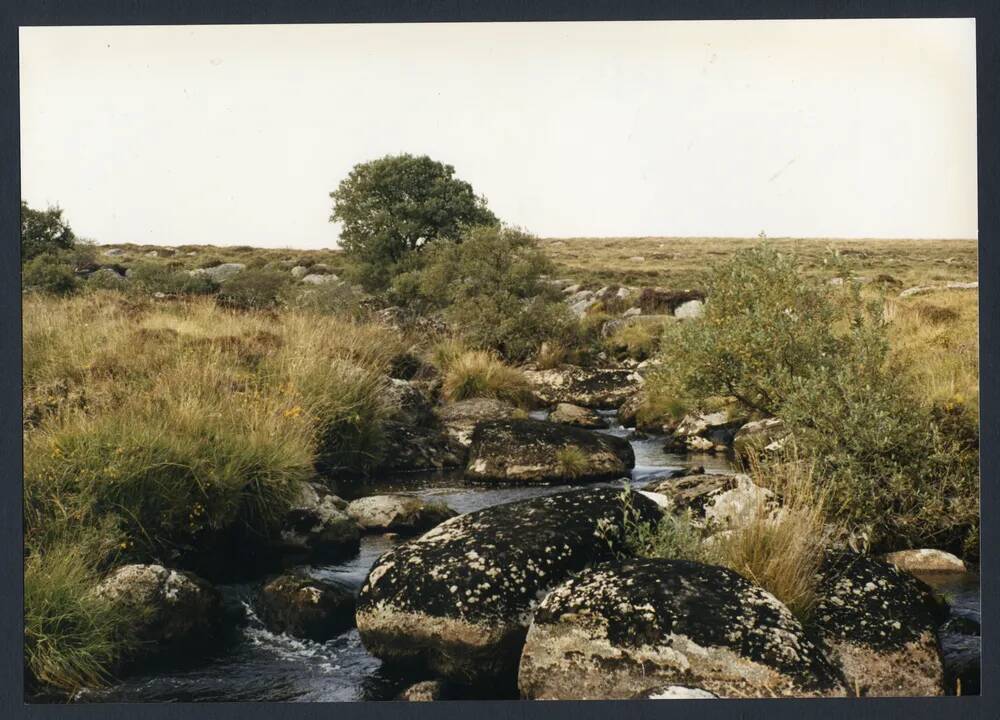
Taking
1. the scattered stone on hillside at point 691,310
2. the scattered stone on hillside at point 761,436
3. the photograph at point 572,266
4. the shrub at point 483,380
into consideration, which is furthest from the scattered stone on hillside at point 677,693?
the shrub at point 483,380

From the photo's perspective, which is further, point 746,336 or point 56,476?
point 746,336

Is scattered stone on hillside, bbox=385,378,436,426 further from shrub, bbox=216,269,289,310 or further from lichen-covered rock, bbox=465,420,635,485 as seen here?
shrub, bbox=216,269,289,310

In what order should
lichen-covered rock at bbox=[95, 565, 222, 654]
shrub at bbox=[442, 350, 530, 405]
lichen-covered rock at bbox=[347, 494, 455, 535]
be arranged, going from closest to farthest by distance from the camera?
lichen-covered rock at bbox=[95, 565, 222, 654]
lichen-covered rock at bbox=[347, 494, 455, 535]
shrub at bbox=[442, 350, 530, 405]

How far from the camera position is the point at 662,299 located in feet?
29.0

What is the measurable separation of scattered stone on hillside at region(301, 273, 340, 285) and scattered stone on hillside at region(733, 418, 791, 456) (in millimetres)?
3613

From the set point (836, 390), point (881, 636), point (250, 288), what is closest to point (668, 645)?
point (881, 636)

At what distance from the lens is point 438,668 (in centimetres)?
523

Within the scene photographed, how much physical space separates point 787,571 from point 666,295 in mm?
3715

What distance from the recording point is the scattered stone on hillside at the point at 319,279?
322 inches

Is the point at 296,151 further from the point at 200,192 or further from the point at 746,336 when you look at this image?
the point at 746,336

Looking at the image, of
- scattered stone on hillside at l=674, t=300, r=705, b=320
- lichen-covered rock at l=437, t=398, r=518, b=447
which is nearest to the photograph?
scattered stone on hillside at l=674, t=300, r=705, b=320

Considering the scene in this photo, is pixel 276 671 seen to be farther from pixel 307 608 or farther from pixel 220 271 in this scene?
pixel 220 271

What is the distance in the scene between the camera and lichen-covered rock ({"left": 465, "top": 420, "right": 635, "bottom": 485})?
27.0ft

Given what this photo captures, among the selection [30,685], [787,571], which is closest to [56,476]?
[30,685]
